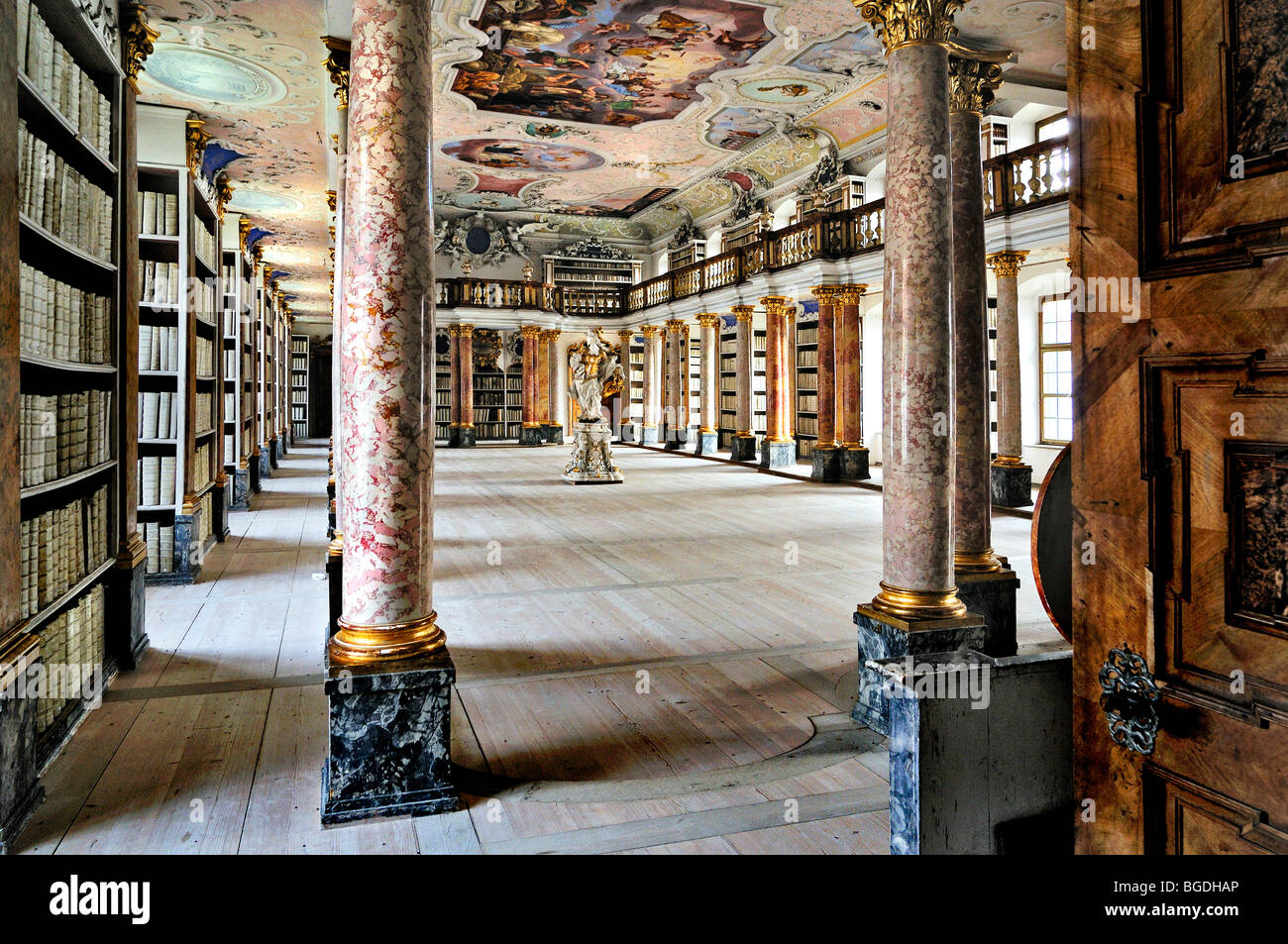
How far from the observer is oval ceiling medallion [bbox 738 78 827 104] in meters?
13.6

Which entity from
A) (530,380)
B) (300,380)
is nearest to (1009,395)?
(530,380)

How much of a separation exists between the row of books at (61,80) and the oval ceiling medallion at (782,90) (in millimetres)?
11450

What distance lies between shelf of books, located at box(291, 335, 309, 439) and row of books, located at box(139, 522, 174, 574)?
81.5 ft

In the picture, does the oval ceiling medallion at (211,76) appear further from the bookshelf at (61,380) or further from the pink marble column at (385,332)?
the pink marble column at (385,332)

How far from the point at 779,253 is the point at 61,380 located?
14380 mm

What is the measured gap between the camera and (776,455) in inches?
665

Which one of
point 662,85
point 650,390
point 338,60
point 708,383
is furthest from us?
point 650,390

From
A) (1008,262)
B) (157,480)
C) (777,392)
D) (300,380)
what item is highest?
(300,380)

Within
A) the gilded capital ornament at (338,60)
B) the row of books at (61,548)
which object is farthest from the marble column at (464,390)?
the row of books at (61,548)

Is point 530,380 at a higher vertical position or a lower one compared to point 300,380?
lower

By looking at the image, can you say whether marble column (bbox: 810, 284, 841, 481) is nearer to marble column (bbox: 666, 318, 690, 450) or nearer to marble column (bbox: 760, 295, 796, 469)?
marble column (bbox: 760, 295, 796, 469)

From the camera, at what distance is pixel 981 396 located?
491cm

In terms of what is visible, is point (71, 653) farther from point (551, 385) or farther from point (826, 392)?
point (551, 385)
